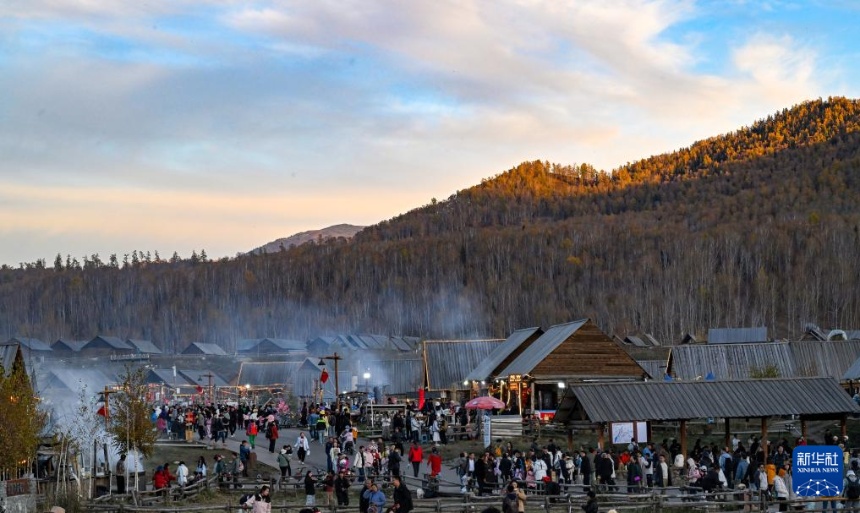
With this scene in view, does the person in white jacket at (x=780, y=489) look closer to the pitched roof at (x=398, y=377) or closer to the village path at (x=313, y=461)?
the village path at (x=313, y=461)

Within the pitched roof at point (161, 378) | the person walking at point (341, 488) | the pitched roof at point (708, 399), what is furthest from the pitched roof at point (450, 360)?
the person walking at point (341, 488)

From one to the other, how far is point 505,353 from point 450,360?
8003 mm

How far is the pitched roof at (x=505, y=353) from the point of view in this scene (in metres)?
52.8

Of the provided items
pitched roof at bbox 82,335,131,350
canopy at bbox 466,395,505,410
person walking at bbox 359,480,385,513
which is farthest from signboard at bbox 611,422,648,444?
pitched roof at bbox 82,335,131,350

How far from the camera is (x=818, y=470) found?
20.2 metres

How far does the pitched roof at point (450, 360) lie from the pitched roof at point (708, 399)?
87.6 feet

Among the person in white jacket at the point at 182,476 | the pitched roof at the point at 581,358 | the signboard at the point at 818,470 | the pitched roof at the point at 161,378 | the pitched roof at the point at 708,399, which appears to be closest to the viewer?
the signboard at the point at 818,470

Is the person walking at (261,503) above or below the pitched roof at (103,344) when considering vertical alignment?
below

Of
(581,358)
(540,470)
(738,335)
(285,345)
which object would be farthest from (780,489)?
(285,345)

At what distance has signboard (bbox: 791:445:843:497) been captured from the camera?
20.0 m

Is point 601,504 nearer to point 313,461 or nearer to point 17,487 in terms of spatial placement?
point 17,487

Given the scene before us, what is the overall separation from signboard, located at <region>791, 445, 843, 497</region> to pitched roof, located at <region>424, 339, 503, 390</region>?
3983 centimetres

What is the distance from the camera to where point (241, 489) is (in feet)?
106

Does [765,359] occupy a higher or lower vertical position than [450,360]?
lower
